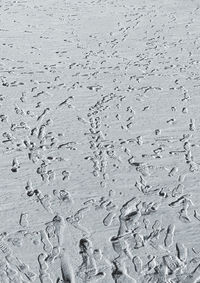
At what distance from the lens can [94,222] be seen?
2.89 meters

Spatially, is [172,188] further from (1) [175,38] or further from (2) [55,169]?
(1) [175,38]

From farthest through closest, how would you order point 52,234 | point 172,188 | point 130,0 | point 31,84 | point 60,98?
1. point 130,0
2. point 31,84
3. point 60,98
4. point 172,188
5. point 52,234

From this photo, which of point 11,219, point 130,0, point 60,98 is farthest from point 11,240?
point 130,0

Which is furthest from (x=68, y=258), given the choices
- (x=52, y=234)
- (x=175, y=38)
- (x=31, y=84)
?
(x=175, y=38)

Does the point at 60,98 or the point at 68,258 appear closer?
the point at 68,258

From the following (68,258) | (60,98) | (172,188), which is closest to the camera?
(68,258)

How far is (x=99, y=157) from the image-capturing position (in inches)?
142

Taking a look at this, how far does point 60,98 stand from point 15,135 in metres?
0.94

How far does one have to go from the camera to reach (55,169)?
3461mm

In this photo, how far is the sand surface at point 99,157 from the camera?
8.54 feet

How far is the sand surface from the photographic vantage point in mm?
2602

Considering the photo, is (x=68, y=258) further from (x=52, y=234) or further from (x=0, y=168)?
(x=0, y=168)

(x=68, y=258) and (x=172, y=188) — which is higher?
(x=172, y=188)

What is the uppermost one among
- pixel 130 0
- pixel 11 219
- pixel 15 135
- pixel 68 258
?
pixel 130 0
